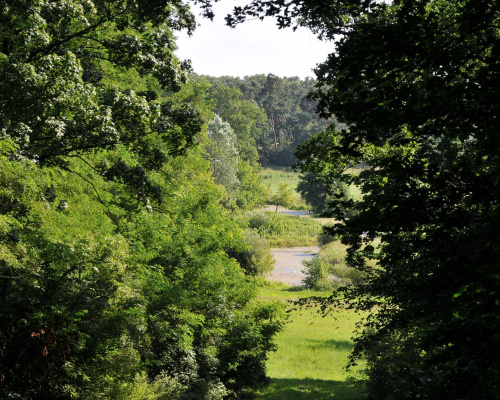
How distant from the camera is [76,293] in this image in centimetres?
840

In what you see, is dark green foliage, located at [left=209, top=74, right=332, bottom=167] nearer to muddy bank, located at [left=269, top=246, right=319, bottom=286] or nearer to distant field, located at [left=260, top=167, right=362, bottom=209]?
distant field, located at [left=260, top=167, right=362, bottom=209]

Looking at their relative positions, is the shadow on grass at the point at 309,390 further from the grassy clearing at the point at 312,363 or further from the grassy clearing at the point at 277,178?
the grassy clearing at the point at 277,178

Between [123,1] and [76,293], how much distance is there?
20.0ft

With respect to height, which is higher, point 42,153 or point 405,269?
point 42,153

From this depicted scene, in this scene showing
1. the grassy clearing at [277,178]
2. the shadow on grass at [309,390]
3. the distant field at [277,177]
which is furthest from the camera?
the distant field at [277,177]

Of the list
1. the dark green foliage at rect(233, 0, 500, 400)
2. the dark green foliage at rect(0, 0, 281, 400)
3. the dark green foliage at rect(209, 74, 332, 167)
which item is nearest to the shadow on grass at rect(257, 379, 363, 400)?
the dark green foliage at rect(0, 0, 281, 400)

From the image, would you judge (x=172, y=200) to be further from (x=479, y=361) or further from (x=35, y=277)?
(x=479, y=361)

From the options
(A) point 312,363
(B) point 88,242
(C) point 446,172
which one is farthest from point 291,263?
(C) point 446,172

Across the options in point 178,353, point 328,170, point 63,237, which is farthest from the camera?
point 178,353

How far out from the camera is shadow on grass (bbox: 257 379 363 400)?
15.1 meters

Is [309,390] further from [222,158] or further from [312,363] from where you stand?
[222,158]

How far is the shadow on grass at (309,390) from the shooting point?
A: 593 inches

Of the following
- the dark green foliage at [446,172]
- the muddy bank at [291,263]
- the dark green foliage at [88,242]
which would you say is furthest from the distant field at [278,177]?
the dark green foliage at [446,172]

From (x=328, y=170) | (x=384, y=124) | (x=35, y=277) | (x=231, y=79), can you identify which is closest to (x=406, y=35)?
(x=384, y=124)
